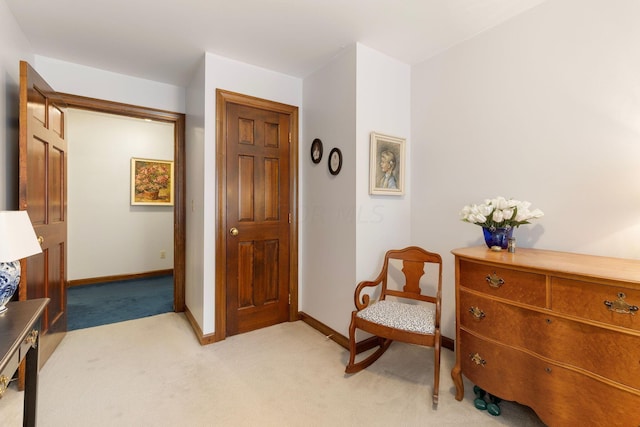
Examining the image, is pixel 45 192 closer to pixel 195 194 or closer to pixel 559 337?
pixel 195 194

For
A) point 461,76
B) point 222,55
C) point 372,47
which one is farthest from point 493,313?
point 222,55

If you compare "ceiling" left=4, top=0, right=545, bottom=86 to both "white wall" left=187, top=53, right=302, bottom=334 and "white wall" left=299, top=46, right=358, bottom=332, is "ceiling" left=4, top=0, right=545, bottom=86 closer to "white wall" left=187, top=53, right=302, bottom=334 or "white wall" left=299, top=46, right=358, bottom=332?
"white wall" left=187, top=53, right=302, bottom=334

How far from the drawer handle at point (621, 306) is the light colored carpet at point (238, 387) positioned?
82cm

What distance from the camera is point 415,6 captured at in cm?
192

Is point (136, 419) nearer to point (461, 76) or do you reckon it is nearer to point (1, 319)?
point (1, 319)

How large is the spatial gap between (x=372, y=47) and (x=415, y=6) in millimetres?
536

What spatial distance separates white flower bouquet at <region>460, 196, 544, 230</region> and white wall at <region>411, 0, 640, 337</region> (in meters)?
0.26

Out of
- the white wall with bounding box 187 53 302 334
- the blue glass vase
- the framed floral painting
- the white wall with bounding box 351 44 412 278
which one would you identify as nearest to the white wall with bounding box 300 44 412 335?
the white wall with bounding box 351 44 412 278

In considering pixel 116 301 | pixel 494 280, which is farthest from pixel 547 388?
pixel 116 301

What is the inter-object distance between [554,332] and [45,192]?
3.32 m

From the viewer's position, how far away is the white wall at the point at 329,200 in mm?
2410

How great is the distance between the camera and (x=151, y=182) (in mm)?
4695

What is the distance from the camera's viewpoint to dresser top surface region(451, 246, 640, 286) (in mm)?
1243

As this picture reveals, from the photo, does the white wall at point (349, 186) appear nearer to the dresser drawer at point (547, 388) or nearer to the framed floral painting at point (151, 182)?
the dresser drawer at point (547, 388)
